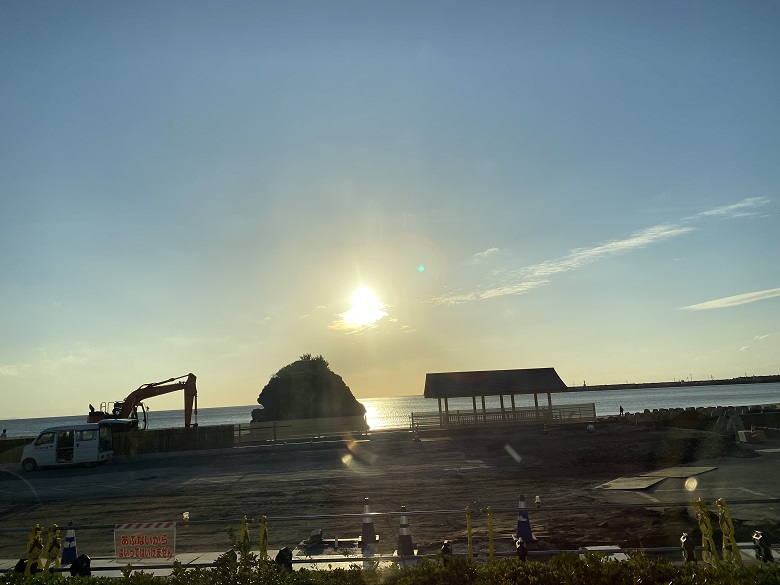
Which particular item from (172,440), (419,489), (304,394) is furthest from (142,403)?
(304,394)

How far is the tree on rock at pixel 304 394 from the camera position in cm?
9469

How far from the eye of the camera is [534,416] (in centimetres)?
4878

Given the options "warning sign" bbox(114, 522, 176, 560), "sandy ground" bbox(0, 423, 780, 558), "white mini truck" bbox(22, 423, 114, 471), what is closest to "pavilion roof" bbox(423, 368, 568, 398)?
"sandy ground" bbox(0, 423, 780, 558)

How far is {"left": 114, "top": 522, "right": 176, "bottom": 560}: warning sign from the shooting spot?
432 inches

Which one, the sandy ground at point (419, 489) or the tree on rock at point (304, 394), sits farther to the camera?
the tree on rock at point (304, 394)

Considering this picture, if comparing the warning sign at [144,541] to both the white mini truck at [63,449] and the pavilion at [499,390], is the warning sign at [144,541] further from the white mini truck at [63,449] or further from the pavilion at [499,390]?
the pavilion at [499,390]

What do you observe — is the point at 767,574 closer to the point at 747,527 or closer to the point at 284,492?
the point at 747,527

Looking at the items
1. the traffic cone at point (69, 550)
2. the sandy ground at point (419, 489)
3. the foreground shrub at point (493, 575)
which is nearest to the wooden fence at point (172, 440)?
the sandy ground at point (419, 489)

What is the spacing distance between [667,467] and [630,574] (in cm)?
1989

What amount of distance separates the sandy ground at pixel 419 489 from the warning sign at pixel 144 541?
97 cm

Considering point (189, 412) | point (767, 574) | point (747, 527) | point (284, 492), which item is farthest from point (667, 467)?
point (189, 412)

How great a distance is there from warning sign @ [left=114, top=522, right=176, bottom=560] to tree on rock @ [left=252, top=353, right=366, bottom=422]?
270ft

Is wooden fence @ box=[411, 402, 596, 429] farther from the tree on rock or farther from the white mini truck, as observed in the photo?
the tree on rock

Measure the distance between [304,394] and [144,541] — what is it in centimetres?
8767
